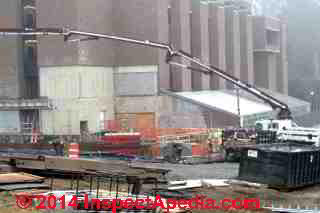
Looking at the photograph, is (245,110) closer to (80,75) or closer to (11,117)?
(80,75)

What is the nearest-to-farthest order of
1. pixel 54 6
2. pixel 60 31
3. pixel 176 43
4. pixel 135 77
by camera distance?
pixel 60 31 → pixel 54 6 → pixel 135 77 → pixel 176 43

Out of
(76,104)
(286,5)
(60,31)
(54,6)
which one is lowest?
(76,104)

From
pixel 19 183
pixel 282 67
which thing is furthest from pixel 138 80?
pixel 282 67

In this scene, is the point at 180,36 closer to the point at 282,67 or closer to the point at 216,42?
the point at 216,42

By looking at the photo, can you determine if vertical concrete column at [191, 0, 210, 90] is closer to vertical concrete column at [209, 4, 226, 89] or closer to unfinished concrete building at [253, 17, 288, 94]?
vertical concrete column at [209, 4, 226, 89]

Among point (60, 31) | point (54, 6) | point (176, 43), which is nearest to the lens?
point (60, 31)

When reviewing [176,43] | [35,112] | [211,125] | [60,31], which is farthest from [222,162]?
[176,43]

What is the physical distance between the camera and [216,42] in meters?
70.9

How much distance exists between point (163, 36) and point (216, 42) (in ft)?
51.5

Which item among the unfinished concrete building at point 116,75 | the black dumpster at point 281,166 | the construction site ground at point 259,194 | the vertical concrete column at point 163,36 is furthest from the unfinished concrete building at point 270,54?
the black dumpster at point 281,166

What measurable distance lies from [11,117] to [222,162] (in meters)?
25.5

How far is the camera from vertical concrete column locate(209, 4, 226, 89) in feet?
232

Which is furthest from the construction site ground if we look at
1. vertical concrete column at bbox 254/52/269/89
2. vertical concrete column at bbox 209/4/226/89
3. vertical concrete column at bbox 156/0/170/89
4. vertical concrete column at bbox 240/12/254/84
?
vertical concrete column at bbox 254/52/269/89

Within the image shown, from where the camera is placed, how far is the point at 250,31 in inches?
3233
